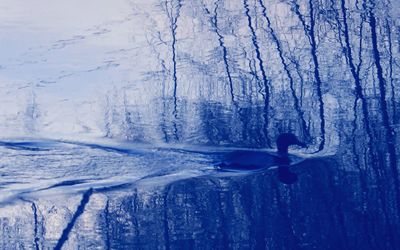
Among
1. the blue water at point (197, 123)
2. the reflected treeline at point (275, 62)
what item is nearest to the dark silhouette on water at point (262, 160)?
the blue water at point (197, 123)

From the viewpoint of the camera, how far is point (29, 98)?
934cm

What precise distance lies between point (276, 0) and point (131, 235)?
650 centimetres

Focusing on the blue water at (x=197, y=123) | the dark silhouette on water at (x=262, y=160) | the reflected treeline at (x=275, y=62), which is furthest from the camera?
the reflected treeline at (x=275, y=62)

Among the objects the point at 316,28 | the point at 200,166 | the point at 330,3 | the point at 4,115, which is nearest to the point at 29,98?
the point at 4,115

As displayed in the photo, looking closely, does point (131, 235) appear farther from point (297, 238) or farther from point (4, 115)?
point (4, 115)

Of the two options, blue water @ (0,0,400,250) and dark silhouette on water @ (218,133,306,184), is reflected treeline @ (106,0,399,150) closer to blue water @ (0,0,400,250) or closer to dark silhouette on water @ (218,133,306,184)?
blue water @ (0,0,400,250)

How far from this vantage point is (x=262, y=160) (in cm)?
795

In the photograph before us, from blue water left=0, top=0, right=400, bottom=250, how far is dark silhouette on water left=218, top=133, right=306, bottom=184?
0.10 feet

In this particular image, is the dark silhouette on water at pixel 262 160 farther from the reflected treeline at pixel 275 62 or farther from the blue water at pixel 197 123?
the reflected treeline at pixel 275 62

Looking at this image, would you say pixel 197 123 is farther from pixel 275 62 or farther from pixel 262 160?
pixel 275 62

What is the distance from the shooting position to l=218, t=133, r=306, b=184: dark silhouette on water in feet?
25.8

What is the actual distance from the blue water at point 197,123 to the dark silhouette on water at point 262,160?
0.03 metres

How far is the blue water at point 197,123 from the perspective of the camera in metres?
6.60

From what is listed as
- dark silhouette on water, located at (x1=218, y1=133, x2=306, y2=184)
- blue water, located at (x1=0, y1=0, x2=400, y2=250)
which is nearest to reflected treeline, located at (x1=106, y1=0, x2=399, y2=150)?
blue water, located at (x1=0, y1=0, x2=400, y2=250)
